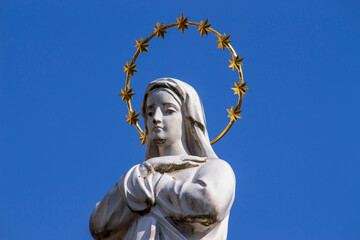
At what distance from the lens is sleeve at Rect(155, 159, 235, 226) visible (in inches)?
426

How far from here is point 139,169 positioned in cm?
1125

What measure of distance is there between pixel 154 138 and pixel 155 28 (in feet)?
5.50

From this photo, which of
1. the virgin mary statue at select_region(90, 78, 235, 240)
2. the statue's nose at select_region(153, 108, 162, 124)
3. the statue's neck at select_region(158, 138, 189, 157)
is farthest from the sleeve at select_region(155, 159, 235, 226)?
the statue's nose at select_region(153, 108, 162, 124)

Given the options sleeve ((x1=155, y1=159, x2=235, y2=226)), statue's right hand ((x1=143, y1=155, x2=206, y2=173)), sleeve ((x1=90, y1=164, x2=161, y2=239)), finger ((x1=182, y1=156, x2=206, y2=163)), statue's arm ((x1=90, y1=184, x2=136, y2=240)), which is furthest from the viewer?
finger ((x1=182, y1=156, x2=206, y2=163))

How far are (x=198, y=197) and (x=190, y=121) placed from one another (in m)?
1.34

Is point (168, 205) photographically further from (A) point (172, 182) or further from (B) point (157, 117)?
(B) point (157, 117)

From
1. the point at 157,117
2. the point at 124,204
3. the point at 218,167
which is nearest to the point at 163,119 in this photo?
the point at 157,117

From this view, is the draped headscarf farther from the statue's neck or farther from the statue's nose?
the statue's nose

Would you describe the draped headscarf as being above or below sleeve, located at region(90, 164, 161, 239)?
above

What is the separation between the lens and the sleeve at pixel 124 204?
11047 millimetres

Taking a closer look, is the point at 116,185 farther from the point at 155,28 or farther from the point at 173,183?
the point at 155,28

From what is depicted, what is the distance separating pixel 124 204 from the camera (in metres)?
11.2

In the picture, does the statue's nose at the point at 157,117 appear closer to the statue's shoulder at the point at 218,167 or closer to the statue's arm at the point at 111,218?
the statue's shoulder at the point at 218,167

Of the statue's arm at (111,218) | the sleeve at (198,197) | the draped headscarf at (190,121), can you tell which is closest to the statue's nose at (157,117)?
the draped headscarf at (190,121)
